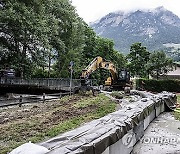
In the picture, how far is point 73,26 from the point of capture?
36562mm

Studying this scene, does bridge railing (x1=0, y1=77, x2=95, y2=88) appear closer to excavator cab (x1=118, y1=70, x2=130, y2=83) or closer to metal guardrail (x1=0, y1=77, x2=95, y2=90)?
metal guardrail (x1=0, y1=77, x2=95, y2=90)

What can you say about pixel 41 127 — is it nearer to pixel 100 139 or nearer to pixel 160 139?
pixel 160 139

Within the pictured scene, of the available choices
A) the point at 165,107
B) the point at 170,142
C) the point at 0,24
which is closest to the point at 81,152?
the point at 170,142

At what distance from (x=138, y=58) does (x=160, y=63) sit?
7738mm

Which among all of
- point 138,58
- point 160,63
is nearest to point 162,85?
point 160,63

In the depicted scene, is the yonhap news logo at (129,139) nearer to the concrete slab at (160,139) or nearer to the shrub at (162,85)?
the concrete slab at (160,139)

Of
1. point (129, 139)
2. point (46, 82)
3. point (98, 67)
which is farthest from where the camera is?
point (46, 82)

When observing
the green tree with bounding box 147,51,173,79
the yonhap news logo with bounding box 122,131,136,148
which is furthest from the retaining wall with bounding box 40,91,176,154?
the green tree with bounding box 147,51,173,79

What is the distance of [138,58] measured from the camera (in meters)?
46.0

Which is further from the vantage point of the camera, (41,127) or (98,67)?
(98,67)

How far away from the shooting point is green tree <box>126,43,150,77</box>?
4522cm

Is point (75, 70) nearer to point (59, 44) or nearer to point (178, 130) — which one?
point (59, 44)

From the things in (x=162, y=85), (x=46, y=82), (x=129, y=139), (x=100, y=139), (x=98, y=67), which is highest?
(x=98, y=67)

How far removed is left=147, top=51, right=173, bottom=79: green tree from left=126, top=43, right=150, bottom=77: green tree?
458 centimetres
